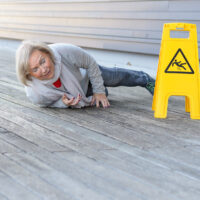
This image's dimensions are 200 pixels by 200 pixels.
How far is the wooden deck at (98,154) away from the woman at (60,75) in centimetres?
11

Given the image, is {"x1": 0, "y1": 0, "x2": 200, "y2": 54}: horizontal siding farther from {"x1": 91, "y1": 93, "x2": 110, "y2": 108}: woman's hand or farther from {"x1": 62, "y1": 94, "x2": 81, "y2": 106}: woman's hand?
{"x1": 62, "y1": 94, "x2": 81, "y2": 106}: woman's hand

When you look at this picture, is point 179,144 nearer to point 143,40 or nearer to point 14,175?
point 14,175

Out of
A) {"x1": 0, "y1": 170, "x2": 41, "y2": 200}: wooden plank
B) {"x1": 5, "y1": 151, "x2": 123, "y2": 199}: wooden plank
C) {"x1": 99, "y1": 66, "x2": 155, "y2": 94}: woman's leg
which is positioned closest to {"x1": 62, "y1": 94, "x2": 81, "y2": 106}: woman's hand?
{"x1": 99, "y1": 66, "x2": 155, "y2": 94}: woman's leg

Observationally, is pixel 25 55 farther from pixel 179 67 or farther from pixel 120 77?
pixel 179 67

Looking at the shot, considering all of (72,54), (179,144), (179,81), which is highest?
(72,54)

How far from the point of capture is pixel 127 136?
7.97 feet

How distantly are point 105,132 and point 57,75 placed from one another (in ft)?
2.26

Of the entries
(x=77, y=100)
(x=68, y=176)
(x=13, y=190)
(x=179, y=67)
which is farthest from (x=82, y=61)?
(x=13, y=190)

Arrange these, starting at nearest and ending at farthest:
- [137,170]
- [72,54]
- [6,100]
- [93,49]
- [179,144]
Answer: [137,170] → [179,144] → [72,54] → [6,100] → [93,49]

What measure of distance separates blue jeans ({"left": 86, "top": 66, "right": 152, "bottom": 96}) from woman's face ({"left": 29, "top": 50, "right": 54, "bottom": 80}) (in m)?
0.61

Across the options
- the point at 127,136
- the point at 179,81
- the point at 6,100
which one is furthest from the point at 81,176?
the point at 6,100

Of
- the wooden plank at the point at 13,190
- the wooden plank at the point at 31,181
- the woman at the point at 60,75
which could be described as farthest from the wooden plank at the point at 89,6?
the wooden plank at the point at 13,190

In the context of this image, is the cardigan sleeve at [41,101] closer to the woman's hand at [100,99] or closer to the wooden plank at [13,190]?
the woman's hand at [100,99]

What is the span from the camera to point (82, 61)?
3084 mm
